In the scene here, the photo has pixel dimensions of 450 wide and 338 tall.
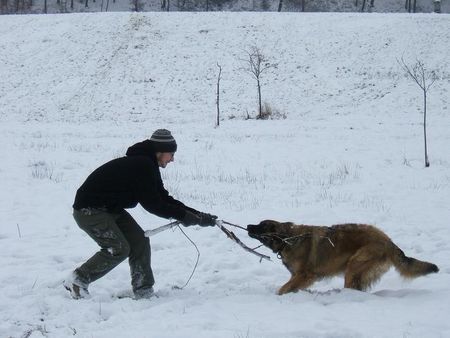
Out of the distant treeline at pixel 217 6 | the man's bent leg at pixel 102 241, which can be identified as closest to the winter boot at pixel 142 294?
the man's bent leg at pixel 102 241

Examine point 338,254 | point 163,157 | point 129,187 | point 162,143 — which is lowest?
point 338,254

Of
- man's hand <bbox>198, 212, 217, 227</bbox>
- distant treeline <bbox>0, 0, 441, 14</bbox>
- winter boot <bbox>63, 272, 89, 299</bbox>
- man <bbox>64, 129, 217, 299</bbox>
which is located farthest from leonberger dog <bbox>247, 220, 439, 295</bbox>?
distant treeline <bbox>0, 0, 441, 14</bbox>

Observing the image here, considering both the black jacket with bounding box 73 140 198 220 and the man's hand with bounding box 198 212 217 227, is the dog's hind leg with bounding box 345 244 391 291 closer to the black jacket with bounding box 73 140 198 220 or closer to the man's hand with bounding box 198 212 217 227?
the man's hand with bounding box 198 212 217 227

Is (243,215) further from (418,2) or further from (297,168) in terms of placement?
(418,2)

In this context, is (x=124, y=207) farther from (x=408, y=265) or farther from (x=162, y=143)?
(x=408, y=265)

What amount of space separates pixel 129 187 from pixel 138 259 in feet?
2.74

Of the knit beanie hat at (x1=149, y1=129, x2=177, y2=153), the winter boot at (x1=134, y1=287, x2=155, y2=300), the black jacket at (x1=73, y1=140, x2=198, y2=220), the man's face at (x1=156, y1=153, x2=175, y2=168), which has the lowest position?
the winter boot at (x1=134, y1=287, x2=155, y2=300)

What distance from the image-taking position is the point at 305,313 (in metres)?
4.43

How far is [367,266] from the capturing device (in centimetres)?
484

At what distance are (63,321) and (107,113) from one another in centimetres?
2693

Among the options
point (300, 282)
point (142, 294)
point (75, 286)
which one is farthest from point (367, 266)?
point (75, 286)

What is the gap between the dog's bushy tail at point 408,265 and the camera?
15.9 feet

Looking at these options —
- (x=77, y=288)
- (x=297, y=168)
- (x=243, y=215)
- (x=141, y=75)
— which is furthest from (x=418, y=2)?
(x=77, y=288)

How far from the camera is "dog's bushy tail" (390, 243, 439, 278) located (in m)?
4.85
